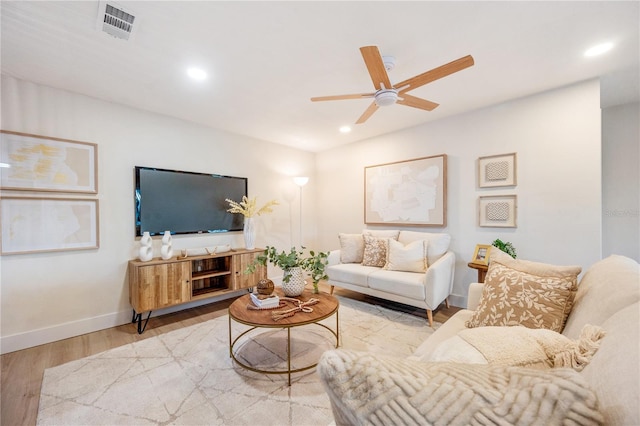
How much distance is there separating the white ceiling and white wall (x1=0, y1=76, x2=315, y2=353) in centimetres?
21

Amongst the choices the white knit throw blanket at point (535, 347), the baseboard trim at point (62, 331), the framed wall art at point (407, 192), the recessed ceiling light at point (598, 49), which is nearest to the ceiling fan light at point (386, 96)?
the recessed ceiling light at point (598, 49)

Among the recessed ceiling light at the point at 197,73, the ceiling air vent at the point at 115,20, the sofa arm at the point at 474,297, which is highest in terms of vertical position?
the ceiling air vent at the point at 115,20

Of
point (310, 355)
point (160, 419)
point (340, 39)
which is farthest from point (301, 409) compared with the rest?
point (340, 39)

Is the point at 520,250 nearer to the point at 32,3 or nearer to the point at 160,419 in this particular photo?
the point at 160,419

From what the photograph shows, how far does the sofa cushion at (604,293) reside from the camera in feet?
2.95

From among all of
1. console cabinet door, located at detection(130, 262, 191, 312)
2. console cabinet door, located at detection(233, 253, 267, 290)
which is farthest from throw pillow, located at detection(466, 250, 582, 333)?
console cabinet door, located at detection(130, 262, 191, 312)

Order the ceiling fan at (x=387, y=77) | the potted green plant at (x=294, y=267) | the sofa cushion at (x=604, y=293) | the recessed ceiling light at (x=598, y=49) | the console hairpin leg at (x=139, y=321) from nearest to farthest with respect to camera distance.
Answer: the sofa cushion at (x=604, y=293) < the ceiling fan at (x=387, y=77) < the recessed ceiling light at (x=598, y=49) < the potted green plant at (x=294, y=267) < the console hairpin leg at (x=139, y=321)

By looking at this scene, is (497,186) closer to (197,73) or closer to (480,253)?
(480,253)

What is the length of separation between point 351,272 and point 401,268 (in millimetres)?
628

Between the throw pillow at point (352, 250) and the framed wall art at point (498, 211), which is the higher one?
the framed wall art at point (498, 211)

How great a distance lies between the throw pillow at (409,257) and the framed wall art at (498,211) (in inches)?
30.2

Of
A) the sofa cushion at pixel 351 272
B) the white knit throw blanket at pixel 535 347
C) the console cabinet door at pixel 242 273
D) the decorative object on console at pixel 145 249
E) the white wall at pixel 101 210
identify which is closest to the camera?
the white knit throw blanket at pixel 535 347

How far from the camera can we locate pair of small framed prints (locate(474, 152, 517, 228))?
2902 mm

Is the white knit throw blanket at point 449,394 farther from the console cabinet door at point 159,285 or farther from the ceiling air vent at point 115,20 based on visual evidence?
the console cabinet door at point 159,285
